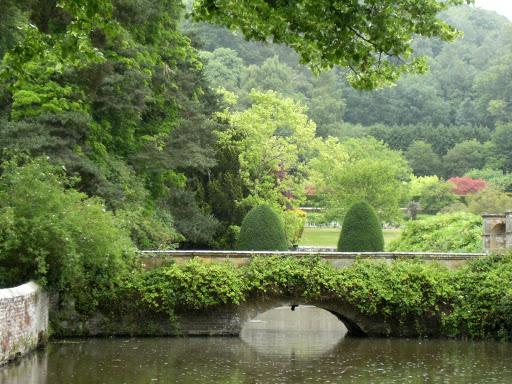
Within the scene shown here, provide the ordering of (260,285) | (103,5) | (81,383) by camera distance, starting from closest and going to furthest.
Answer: (103,5) → (81,383) → (260,285)

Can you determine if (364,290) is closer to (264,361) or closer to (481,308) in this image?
(481,308)

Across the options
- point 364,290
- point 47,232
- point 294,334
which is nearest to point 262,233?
point 294,334

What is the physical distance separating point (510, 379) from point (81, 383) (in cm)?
730

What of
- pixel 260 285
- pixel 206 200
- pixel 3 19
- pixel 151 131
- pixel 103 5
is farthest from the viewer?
pixel 206 200

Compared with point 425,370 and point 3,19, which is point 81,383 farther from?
point 3,19

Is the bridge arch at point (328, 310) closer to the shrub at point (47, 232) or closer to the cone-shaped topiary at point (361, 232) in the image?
the shrub at point (47, 232)

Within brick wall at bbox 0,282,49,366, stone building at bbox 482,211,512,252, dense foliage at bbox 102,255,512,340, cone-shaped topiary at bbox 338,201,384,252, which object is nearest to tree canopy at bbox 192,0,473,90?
brick wall at bbox 0,282,49,366

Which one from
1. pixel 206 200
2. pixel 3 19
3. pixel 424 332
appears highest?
pixel 3 19

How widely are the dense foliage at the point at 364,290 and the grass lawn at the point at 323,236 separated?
25850 mm

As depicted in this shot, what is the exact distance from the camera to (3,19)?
2353 centimetres

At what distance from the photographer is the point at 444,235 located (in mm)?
28344

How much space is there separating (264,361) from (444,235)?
1480 cm

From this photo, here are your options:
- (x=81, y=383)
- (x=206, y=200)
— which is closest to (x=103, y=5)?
(x=81, y=383)

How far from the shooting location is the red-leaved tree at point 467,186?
211ft
